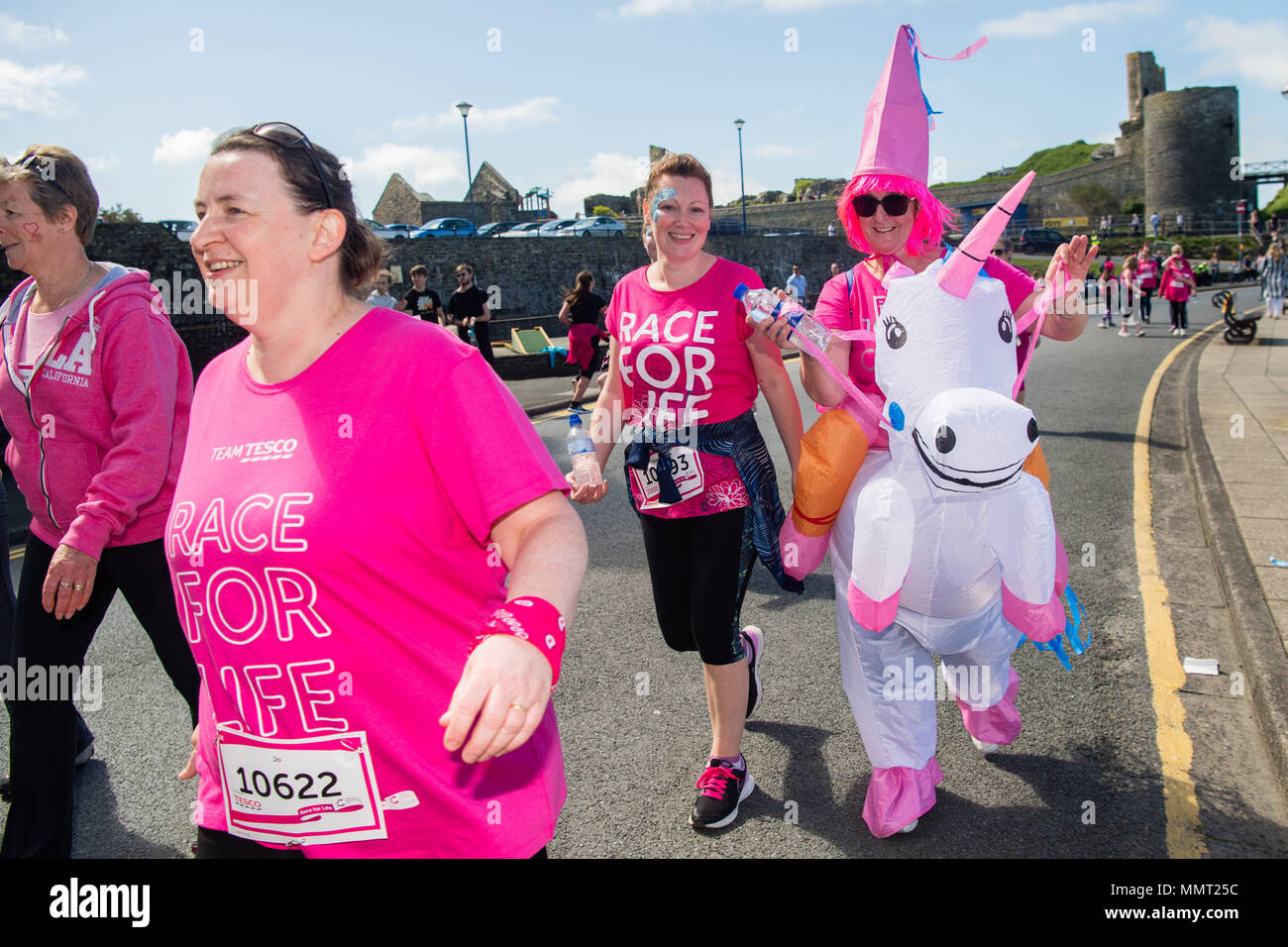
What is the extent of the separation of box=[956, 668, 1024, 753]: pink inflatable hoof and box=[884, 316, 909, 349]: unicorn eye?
4.39 feet

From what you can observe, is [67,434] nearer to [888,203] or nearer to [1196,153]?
[888,203]

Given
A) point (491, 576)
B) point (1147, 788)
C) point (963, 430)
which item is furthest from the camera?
point (1147, 788)

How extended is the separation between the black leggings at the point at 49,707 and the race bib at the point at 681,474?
5.09ft

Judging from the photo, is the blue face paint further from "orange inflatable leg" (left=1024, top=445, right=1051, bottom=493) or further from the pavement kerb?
the pavement kerb

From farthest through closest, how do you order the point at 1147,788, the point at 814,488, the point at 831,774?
the point at 831,774 < the point at 1147,788 < the point at 814,488

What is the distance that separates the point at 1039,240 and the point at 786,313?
Result: 5099 centimetres

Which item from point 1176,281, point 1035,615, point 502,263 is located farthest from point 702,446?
point 502,263

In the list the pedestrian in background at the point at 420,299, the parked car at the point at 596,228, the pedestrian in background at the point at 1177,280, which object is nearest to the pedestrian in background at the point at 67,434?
the pedestrian in background at the point at 420,299

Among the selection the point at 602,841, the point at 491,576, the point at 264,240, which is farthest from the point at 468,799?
the point at 602,841

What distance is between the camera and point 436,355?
5.55 feet

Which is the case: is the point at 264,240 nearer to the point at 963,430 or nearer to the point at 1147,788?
the point at 963,430

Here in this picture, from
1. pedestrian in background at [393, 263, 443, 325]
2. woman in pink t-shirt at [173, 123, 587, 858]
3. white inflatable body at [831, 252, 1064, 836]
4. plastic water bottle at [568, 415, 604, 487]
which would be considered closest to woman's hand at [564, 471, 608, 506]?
plastic water bottle at [568, 415, 604, 487]

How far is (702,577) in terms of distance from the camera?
127 inches
